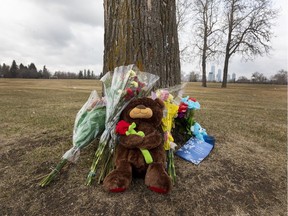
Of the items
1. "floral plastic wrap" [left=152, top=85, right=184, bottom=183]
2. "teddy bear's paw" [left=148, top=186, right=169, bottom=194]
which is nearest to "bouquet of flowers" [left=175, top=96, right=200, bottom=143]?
"floral plastic wrap" [left=152, top=85, right=184, bottom=183]

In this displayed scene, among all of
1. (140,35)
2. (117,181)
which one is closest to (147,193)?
(117,181)

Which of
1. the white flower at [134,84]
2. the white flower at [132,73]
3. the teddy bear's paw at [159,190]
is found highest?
the white flower at [132,73]

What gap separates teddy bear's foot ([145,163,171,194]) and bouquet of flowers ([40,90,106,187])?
A: 28.0 inches

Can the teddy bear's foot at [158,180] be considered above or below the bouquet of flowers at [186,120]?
below

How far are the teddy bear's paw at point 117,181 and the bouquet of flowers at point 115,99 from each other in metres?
0.17

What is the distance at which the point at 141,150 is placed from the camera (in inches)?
67.0

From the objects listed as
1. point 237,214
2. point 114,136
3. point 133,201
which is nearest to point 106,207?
point 133,201

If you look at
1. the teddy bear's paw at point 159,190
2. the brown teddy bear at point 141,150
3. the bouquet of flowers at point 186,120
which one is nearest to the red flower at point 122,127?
the brown teddy bear at point 141,150

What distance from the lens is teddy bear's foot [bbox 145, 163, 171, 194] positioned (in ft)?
5.11

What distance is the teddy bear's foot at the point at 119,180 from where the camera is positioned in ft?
5.14

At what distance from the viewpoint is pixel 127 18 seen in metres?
Result: 2.14

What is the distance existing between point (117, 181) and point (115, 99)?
727mm

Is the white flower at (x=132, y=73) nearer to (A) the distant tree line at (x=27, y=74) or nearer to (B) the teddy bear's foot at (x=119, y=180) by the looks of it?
(B) the teddy bear's foot at (x=119, y=180)

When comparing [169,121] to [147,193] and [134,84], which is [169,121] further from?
[147,193]
